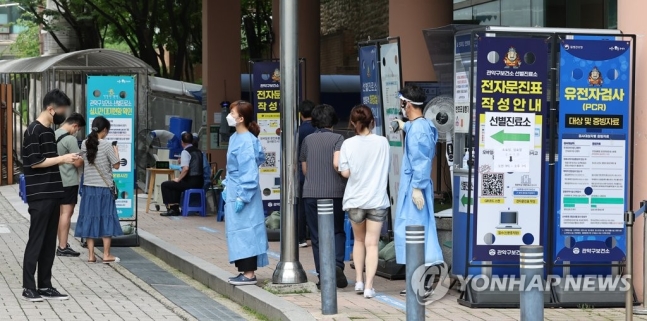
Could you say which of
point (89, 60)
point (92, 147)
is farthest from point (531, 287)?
point (89, 60)

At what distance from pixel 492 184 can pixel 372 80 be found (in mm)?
3002

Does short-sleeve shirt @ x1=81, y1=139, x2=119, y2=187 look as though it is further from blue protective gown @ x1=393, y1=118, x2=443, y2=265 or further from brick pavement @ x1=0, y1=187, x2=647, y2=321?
blue protective gown @ x1=393, y1=118, x2=443, y2=265

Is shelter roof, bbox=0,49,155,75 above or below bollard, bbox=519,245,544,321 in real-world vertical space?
above

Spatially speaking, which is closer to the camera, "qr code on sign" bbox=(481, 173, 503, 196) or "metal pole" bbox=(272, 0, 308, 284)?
"qr code on sign" bbox=(481, 173, 503, 196)

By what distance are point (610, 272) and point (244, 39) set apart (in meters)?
31.3

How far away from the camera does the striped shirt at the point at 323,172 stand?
11031 millimetres

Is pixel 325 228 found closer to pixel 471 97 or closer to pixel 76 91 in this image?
pixel 471 97

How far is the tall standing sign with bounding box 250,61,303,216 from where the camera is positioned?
1628 centimetres

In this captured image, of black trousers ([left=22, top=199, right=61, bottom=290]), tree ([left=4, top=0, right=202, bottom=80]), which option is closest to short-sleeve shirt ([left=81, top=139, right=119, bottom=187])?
black trousers ([left=22, top=199, right=61, bottom=290])

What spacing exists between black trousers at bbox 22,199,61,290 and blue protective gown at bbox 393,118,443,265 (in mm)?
3175

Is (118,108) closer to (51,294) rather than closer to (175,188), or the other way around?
(175,188)

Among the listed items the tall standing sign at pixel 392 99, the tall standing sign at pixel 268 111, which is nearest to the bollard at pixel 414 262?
the tall standing sign at pixel 392 99

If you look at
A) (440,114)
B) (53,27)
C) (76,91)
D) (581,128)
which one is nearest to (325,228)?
(581,128)

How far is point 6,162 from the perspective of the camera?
3091 centimetres
